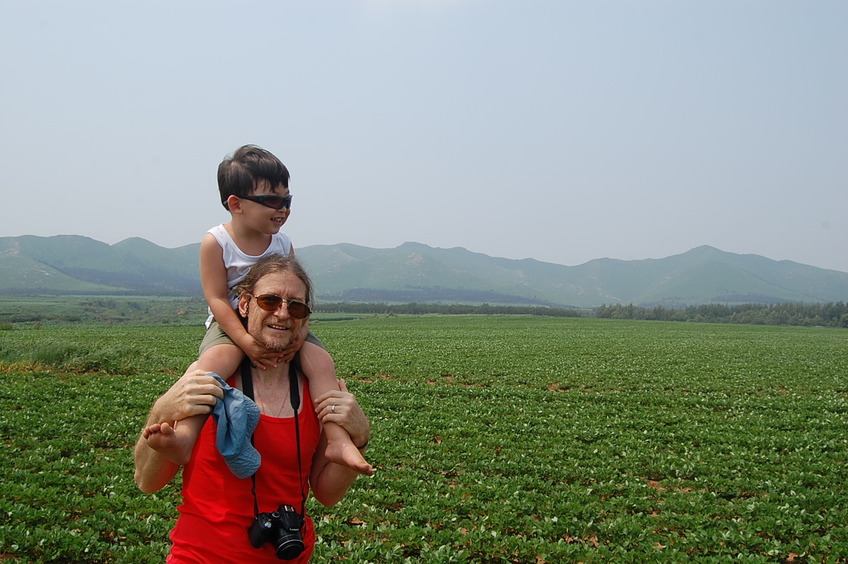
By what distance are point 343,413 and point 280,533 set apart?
55cm

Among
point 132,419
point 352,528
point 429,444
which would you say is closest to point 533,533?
point 352,528

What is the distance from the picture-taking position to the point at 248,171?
315 cm

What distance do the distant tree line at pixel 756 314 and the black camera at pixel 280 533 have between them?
12934 cm

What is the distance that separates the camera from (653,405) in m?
19.1

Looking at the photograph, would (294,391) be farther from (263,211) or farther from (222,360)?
(263,211)

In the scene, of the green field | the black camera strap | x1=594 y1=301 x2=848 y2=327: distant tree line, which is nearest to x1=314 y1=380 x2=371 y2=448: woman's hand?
the black camera strap

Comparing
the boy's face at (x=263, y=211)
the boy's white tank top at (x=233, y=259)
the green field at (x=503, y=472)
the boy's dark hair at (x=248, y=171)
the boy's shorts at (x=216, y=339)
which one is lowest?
the green field at (x=503, y=472)

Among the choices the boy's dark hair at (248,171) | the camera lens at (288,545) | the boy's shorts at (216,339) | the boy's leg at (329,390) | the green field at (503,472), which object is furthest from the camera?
the green field at (503,472)

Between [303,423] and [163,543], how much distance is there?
5.82m

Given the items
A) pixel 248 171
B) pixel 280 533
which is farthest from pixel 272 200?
pixel 280 533

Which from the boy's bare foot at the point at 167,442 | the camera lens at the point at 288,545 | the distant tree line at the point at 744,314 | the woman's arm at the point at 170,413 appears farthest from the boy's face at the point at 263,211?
the distant tree line at the point at 744,314

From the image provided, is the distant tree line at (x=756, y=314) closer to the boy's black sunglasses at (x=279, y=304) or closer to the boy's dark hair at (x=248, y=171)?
the boy's dark hair at (x=248, y=171)

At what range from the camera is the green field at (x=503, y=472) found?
754 cm

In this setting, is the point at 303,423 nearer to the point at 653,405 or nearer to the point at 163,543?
the point at 163,543
